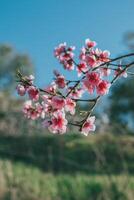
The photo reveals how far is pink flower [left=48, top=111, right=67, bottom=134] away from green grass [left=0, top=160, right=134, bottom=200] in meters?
5.34

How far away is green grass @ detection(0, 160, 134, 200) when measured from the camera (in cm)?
866

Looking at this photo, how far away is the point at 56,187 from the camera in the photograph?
9930 mm

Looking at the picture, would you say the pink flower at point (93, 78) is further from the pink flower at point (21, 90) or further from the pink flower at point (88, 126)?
the pink flower at point (21, 90)

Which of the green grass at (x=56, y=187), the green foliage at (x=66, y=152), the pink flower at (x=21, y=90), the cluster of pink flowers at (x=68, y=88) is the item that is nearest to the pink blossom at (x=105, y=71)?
the cluster of pink flowers at (x=68, y=88)

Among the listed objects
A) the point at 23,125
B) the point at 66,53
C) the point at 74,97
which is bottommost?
the point at 74,97

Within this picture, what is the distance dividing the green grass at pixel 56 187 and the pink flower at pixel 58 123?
5.34 metres

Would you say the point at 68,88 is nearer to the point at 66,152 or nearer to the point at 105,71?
the point at 105,71

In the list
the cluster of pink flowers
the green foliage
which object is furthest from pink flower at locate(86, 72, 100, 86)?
the green foliage

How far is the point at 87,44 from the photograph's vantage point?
3.25 metres

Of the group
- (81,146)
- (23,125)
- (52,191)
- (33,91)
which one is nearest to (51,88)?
(33,91)

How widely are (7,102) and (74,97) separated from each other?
36.9 meters

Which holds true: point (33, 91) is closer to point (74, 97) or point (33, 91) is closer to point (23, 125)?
point (74, 97)

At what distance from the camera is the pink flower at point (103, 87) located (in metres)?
2.98

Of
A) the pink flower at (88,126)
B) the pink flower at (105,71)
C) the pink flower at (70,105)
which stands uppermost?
the pink flower at (105,71)
